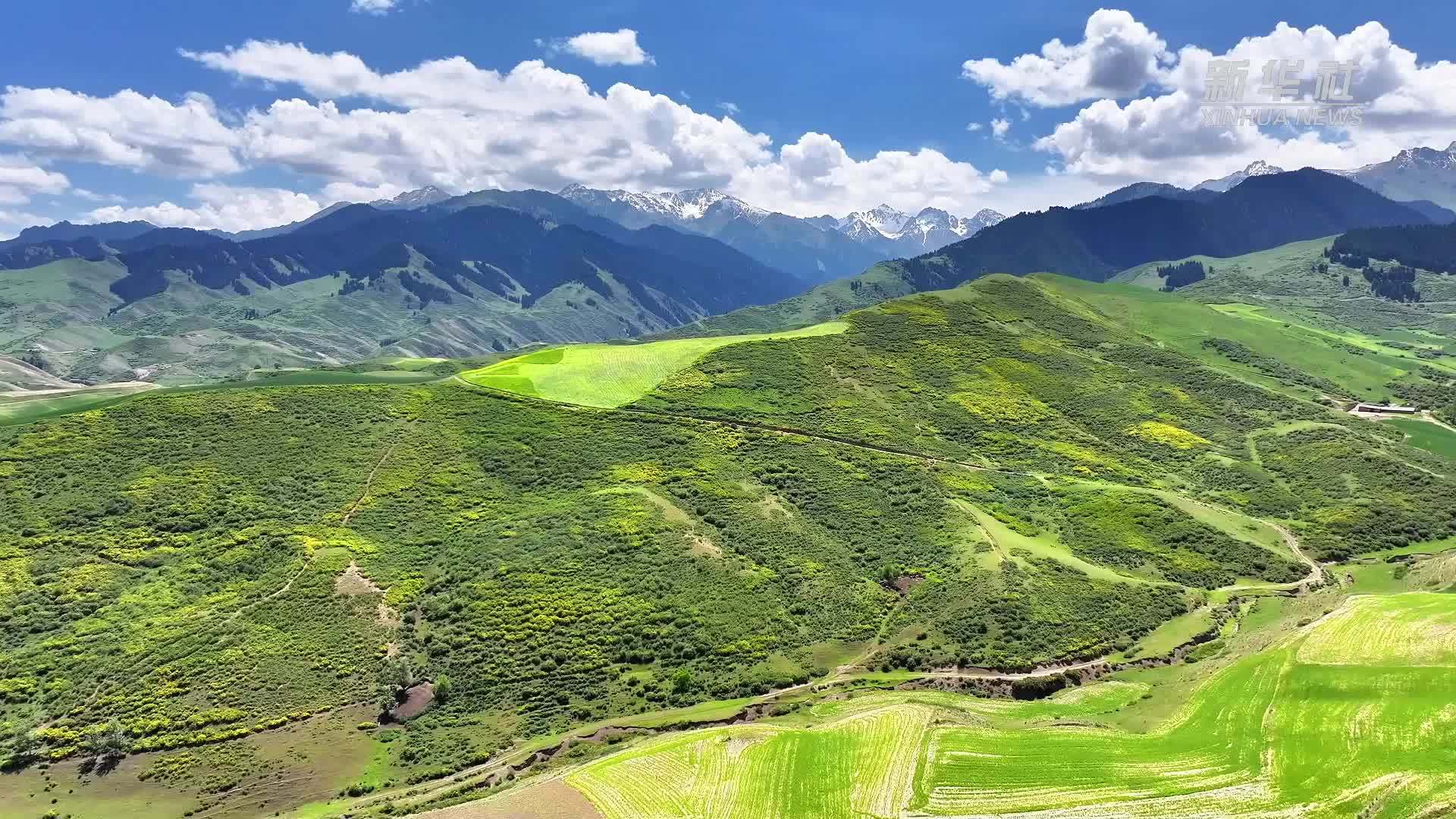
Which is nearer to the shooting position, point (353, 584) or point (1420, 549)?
point (353, 584)

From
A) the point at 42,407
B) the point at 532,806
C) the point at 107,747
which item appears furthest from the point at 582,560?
the point at 42,407

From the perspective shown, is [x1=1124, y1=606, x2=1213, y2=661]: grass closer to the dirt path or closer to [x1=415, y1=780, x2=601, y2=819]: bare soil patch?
[x1=415, y1=780, x2=601, y2=819]: bare soil patch

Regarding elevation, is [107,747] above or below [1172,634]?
above

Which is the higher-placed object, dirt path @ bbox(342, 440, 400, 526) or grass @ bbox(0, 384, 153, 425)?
grass @ bbox(0, 384, 153, 425)

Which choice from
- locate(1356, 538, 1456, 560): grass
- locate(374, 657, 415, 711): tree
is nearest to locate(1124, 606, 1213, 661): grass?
locate(1356, 538, 1456, 560): grass

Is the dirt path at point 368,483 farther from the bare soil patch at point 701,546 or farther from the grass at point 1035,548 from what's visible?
the grass at point 1035,548

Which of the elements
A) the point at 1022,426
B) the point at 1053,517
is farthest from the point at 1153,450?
the point at 1053,517

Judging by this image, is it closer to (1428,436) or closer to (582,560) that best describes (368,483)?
(582,560)

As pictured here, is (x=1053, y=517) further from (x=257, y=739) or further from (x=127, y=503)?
(x=127, y=503)
